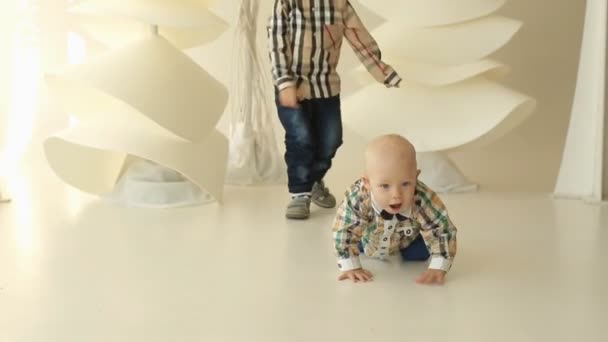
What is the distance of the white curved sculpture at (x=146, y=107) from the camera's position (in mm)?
1567

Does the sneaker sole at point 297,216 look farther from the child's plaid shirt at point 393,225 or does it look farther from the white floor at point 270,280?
the child's plaid shirt at point 393,225

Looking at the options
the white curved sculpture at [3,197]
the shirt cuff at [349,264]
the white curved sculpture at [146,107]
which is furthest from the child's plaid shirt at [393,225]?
the white curved sculpture at [3,197]

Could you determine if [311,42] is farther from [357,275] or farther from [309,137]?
[357,275]

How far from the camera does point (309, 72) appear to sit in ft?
5.23

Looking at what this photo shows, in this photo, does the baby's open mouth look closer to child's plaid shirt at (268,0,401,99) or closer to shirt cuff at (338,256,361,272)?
shirt cuff at (338,256,361,272)

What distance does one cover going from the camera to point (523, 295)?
3.69 ft

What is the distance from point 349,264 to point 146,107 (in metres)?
0.59

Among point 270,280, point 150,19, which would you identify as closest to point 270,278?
point 270,280

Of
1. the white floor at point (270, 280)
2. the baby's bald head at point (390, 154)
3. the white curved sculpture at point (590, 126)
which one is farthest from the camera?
the white curved sculpture at point (590, 126)

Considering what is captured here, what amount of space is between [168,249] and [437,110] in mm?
740

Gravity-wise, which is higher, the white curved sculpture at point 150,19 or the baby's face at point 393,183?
the white curved sculpture at point 150,19

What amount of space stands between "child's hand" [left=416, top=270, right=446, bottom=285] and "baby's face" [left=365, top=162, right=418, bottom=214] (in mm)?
117

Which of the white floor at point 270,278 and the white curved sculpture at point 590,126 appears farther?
the white curved sculpture at point 590,126

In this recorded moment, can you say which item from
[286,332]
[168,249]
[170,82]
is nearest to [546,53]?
[170,82]
